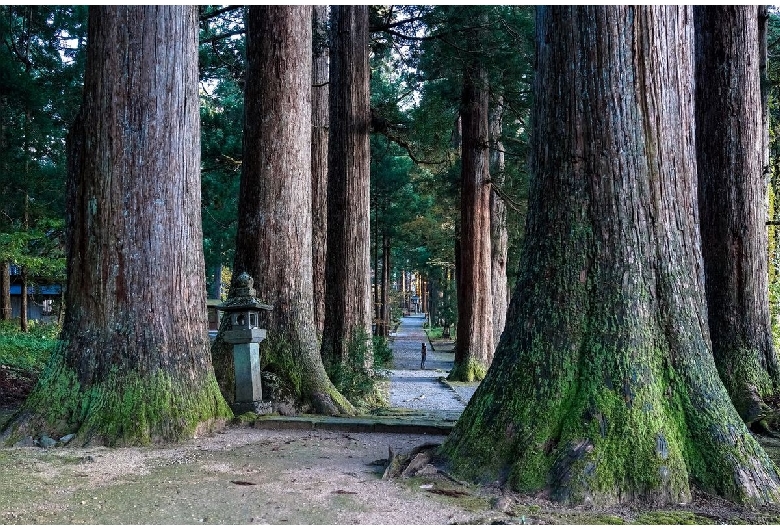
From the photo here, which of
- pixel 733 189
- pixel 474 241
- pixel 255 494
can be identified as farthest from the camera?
pixel 474 241

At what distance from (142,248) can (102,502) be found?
9.10ft

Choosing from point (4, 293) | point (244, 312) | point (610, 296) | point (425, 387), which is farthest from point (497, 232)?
point (610, 296)

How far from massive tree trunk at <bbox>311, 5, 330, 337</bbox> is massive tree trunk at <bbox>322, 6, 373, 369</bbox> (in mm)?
441

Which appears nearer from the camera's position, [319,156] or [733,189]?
[733,189]

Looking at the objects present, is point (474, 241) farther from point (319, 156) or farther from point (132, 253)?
point (132, 253)

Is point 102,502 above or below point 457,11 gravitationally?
below

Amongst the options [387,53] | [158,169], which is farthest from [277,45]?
[387,53]

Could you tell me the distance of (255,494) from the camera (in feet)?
14.4

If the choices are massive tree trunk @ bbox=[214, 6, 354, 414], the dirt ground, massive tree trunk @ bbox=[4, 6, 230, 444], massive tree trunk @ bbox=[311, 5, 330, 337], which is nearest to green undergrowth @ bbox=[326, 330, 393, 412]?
massive tree trunk @ bbox=[311, 5, 330, 337]

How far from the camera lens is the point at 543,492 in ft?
13.7

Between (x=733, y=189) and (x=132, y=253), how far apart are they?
6.58 metres

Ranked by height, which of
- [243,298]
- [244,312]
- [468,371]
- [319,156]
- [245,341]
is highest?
[319,156]

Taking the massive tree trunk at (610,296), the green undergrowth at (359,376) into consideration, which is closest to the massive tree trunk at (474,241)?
the green undergrowth at (359,376)

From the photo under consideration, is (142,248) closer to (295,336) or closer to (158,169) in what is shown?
(158,169)
